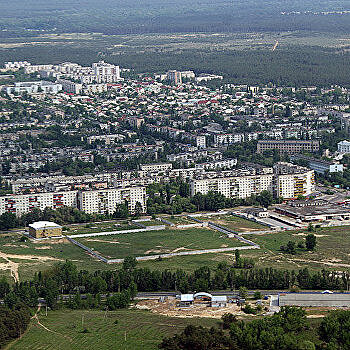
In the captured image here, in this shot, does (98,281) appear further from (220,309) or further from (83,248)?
(83,248)

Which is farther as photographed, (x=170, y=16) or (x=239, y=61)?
(x=170, y=16)

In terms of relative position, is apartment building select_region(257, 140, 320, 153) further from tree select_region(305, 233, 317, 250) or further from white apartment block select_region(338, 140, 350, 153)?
tree select_region(305, 233, 317, 250)

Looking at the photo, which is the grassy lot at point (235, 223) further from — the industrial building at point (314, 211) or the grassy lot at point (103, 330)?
the grassy lot at point (103, 330)

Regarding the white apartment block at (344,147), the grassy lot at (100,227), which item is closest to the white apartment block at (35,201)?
the grassy lot at (100,227)

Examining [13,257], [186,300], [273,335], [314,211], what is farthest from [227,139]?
[273,335]

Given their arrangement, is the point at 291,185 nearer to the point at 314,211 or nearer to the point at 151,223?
the point at 314,211

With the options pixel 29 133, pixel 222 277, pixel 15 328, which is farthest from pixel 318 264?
pixel 29 133
